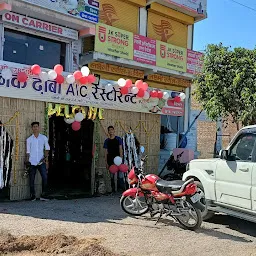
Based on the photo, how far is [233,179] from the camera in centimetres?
653

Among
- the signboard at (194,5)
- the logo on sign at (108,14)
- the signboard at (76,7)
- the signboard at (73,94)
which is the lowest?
the signboard at (73,94)

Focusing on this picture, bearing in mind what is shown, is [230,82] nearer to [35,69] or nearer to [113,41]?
[113,41]

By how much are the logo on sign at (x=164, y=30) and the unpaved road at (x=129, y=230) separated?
37.1 ft

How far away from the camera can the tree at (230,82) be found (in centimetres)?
1149

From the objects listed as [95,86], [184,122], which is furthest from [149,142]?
[184,122]

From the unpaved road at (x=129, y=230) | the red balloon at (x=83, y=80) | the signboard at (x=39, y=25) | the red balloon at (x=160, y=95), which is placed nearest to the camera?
the unpaved road at (x=129, y=230)

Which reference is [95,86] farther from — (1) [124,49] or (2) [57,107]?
(1) [124,49]

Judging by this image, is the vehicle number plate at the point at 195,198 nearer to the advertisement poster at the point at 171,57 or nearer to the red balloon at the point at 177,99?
the red balloon at the point at 177,99

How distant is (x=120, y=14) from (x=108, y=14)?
0.71 meters

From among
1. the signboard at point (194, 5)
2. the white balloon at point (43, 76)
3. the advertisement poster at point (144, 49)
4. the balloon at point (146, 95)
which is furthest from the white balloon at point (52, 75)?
the signboard at point (194, 5)

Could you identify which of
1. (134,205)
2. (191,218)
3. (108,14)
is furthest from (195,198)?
(108,14)

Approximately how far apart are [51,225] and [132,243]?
171cm

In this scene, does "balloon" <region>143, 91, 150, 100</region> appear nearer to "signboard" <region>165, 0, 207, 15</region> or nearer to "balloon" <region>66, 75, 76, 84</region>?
"balloon" <region>66, 75, 76, 84</region>

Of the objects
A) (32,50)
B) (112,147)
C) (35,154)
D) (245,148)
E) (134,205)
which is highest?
(32,50)
